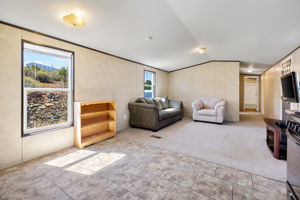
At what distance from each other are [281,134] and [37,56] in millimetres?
4513

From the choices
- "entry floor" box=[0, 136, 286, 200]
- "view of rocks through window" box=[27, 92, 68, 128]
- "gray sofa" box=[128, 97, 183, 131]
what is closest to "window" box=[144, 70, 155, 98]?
"gray sofa" box=[128, 97, 183, 131]

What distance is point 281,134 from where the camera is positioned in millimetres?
2406

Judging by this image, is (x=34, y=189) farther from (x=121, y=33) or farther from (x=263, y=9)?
(x=263, y=9)

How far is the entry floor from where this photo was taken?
1531 mm

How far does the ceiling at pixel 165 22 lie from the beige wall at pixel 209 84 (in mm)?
Answer: 1833

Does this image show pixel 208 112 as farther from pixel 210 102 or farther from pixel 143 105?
pixel 143 105

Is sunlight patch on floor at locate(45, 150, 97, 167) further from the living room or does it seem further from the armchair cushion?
the armchair cushion

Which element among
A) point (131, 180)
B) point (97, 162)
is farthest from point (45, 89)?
point (131, 180)

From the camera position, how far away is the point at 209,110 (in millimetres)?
5055

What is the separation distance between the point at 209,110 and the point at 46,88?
4795mm

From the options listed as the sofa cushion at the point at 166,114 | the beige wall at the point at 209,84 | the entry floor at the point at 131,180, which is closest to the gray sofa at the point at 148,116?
the sofa cushion at the point at 166,114

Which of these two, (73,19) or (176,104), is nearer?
(73,19)

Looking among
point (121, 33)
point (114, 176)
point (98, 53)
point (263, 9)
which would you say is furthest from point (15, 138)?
point (263, 9)

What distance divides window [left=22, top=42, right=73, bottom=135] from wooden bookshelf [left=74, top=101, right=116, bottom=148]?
0.90 feet
